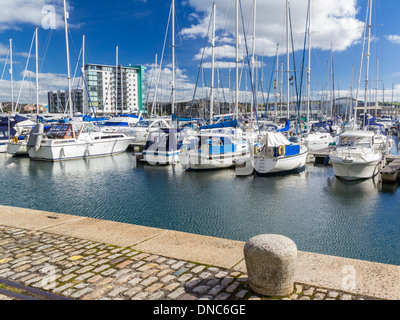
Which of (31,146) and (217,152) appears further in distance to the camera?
(31,146)

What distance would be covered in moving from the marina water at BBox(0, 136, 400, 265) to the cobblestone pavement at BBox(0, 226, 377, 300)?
5.02 meters

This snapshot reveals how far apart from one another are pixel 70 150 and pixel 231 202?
18.2 meters

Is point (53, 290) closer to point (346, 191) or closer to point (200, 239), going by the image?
point (200, 239)

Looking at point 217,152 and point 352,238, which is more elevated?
point 217,152

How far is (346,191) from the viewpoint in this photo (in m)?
17.9

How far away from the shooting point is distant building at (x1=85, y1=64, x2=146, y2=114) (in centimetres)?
12825

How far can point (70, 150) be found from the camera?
2855 cm

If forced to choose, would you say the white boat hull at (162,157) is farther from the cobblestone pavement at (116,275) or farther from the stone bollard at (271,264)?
the stone bollard at (271,264)

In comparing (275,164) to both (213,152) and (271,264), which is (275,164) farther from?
(271,264)

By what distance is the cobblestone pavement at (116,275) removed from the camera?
16.5 ft

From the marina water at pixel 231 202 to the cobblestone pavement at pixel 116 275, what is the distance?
198 inches
